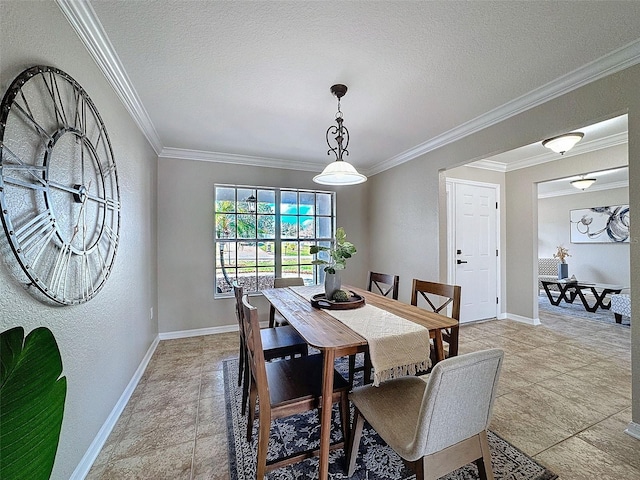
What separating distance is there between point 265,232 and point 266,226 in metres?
0.09

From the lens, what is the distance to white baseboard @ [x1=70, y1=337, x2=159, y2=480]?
1.44m

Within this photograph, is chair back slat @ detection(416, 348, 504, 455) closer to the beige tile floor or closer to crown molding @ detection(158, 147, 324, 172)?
the beige tile floor

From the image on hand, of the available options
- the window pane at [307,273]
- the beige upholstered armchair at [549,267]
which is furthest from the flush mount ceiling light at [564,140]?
the beige upholstered armchair at [549,267]

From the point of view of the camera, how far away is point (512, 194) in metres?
4.38

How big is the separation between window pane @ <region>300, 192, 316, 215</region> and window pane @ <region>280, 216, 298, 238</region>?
0.64 ft

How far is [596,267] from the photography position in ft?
20.5

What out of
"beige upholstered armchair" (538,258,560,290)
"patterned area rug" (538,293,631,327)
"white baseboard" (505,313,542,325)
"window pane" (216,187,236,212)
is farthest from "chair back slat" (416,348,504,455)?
"beige upholstered armchair" (538,258,560,290)

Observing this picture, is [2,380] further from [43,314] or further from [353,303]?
[353,303]

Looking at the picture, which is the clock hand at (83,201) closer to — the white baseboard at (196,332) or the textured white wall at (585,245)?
the white baseboard at (196,332)

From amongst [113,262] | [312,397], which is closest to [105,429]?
[113,262]

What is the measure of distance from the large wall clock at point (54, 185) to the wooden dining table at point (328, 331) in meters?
1.15

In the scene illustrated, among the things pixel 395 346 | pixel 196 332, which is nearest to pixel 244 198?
pixel 196 332

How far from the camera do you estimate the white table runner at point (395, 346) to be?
4.45ft

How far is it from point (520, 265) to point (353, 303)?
3.61 meters
